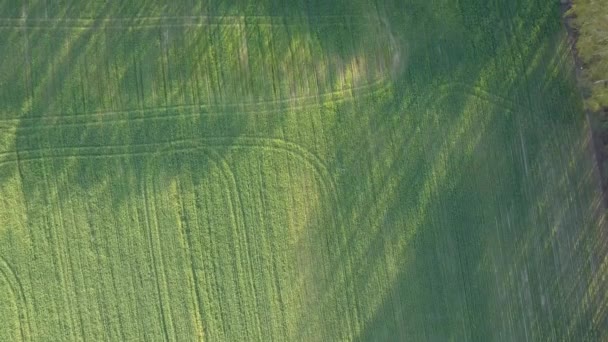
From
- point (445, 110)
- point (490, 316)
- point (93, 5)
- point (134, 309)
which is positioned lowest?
point (490, 316)

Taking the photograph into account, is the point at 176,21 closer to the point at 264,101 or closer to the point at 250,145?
the point at 264,101

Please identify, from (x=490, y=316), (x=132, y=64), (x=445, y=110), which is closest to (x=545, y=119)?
(x=445, y=110)

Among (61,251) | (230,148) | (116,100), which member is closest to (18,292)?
(61,251)

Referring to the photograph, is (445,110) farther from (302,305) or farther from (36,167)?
(36,167)

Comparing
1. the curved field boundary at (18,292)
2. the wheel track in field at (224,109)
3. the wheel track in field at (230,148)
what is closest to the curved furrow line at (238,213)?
the wheel track in field at (230,148)

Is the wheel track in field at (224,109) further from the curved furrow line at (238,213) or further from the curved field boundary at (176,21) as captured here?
the curved field boundary at (176,21)

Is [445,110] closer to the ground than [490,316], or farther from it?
farther from it
